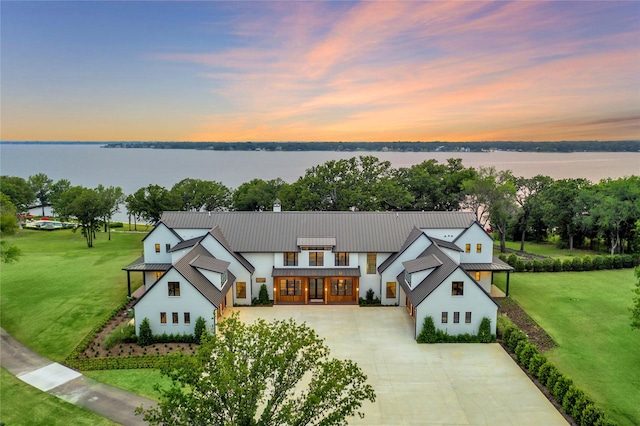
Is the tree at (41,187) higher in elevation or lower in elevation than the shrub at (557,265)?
higher

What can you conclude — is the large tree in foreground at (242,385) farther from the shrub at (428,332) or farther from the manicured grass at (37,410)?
the shrub at (428,332)

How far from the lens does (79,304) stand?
34562 mm

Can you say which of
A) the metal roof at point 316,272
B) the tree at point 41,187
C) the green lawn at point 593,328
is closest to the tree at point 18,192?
the tree at point 41,187

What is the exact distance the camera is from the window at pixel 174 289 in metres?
28.7

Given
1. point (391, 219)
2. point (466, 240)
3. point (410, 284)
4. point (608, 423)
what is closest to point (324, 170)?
point (391, 219)

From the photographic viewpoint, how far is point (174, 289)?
28844 mm

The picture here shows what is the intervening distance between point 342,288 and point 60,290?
23.9 metres

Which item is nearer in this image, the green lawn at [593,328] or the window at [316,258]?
the green lawn at [593,328]

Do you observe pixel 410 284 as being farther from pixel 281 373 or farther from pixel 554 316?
pixel 281 373

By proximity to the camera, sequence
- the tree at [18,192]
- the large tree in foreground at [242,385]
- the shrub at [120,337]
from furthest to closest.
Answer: the tree at [18,192] < the shrub at [120,337] < the large tree in foreground at [242,385]

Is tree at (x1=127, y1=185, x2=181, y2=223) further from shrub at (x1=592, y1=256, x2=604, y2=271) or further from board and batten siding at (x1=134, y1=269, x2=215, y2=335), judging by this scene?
shrub at (x1=592, y1=256, x2=604, y2=271)

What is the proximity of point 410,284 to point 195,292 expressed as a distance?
1496 cm

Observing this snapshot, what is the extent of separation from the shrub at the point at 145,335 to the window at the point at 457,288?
19.7 m

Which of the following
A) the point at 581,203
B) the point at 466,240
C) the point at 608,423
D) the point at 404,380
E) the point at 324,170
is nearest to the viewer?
the point at 608,423
